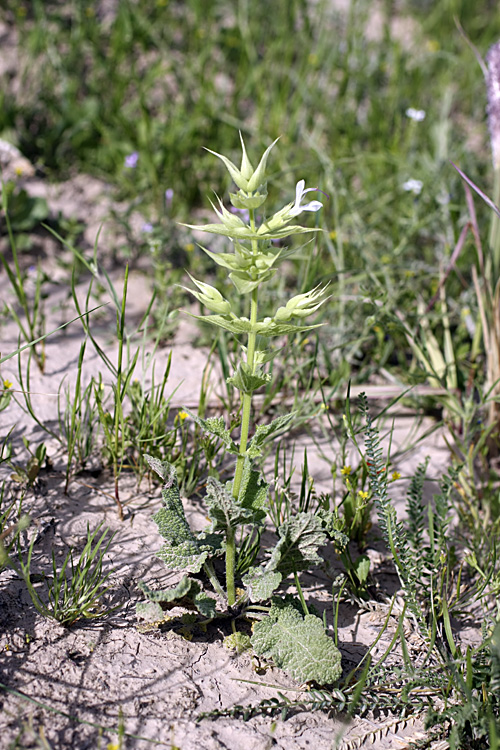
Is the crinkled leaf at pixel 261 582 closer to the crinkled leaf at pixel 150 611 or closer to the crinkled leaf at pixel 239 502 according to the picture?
the crinkled leaf at pixel 239 502

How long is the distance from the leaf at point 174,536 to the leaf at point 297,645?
0.24m

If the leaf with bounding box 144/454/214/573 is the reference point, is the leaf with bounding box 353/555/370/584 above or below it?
below

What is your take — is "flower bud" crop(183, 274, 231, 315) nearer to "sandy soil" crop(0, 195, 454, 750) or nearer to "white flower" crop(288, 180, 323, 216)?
"white flower" crop(288, 180, 323, 216)

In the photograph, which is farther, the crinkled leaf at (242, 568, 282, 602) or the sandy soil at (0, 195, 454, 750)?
the crinkled leaf at (242, 568, 282, 602)

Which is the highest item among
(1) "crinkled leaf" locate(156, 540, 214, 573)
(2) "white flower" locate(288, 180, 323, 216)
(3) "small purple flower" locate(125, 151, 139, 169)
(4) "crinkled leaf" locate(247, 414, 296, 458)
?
(3) "small purple flower" locate(125, 151, 139, 169)

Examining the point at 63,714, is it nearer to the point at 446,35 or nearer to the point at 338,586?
the point at 338,586

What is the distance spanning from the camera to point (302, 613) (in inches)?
69.3

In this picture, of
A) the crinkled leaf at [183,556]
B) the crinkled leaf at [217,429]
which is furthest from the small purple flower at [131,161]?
the crinkled leaf at [183,556]

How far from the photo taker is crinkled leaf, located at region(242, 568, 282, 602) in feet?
5.34

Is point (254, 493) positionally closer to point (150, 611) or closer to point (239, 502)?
point (239, 502)

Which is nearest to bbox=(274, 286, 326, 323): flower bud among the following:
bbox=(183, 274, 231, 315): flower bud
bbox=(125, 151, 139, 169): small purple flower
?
bbox=(183, 274, 231, 315): flower bud

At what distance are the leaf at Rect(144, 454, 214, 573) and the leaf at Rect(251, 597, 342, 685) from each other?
0.78 feet

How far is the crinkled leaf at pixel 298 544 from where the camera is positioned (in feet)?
5.49

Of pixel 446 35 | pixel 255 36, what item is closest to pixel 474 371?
pixel 255 36
